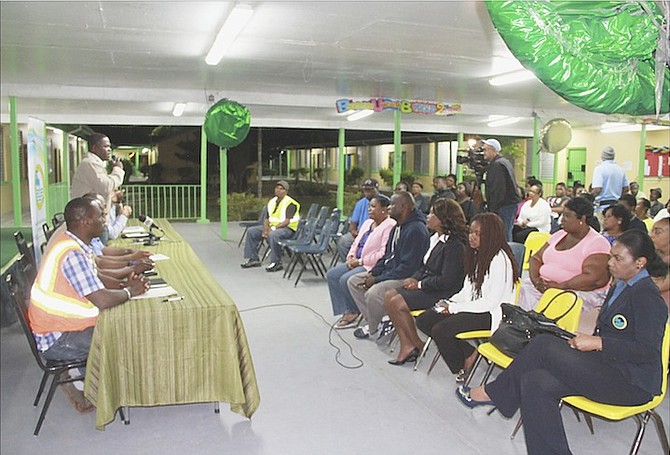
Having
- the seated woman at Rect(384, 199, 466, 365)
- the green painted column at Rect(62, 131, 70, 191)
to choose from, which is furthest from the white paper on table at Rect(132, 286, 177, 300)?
the green painted column at Rect(62, 131, 70, 191)

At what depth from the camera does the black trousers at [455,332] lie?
3582 mm

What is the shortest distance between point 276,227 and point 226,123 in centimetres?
156

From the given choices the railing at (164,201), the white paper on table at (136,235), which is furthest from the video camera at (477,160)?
the railing at (164,201)

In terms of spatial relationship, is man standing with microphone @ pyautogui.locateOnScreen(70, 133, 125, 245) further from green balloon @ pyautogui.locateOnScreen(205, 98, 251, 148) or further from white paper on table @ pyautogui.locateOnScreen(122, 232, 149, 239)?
green balloon @ pyautogui.locateOnScreen(205, 98, 251, 148)

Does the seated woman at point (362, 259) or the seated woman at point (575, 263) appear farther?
the seated woman at point (362, 259)

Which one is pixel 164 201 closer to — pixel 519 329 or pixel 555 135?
pixel 555 135

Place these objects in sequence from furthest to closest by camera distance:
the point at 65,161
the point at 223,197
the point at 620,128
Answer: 1. the point at 65,161
2. the point at 620,128
3. the point at 223,197

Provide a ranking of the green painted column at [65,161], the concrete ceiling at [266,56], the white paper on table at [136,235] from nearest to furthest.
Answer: the concrete ceiling at [266,56], the white paper on table at [136,235], the green painted column at [65,161]

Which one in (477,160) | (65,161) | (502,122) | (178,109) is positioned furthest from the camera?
(65,161)

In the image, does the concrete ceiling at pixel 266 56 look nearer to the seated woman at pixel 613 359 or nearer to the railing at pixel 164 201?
the seated woman at pixel 613 359

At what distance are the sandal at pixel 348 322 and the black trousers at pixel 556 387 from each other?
232 cm

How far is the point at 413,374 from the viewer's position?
13.0 ft

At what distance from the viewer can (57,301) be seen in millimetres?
3027

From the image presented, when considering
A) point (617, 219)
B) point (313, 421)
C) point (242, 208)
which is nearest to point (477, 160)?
point (617, 219)
